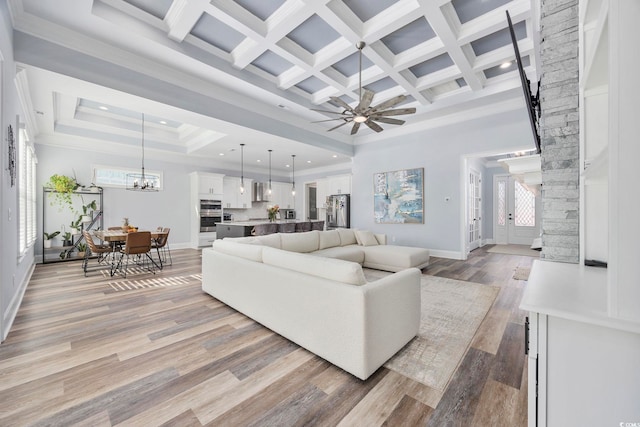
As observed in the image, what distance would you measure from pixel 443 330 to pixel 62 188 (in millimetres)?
7511

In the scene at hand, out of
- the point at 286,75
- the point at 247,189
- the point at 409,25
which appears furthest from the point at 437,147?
the point at 247,189

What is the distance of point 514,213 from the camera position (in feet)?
26.3

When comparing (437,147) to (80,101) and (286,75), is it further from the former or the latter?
(80,101)

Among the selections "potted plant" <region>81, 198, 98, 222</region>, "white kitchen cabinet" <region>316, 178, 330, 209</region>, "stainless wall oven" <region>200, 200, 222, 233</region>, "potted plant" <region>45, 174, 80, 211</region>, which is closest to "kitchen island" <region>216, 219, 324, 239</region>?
"stainless wall oven" <region>200, 200, 222, 233</region>

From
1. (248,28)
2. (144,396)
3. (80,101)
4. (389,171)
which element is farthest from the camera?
(389,171)

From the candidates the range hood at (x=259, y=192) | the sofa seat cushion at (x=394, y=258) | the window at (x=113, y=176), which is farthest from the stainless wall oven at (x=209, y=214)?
the sofa seat cushion at (x=394, y=258)

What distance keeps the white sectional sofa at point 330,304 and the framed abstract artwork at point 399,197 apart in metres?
4.31

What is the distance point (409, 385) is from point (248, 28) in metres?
3.75

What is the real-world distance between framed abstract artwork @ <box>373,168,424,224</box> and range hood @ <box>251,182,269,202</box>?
166 inches

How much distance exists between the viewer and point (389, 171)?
22.1 ft

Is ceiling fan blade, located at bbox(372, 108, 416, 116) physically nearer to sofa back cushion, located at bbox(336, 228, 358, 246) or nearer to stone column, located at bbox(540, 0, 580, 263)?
stone column, located at bbox(540, 0, 580, 263)

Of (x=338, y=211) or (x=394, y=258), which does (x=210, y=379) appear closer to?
(x=394, y=258)

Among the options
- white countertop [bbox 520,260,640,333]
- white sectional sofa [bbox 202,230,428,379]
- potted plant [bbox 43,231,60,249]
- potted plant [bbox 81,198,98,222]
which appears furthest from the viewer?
potted plant [bbox 81,198,98,222]

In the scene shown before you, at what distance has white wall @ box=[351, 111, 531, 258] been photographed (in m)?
5.14
